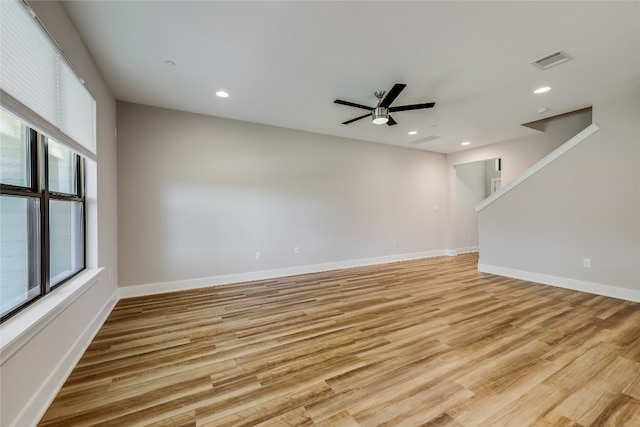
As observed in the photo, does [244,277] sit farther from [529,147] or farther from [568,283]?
[529,147]

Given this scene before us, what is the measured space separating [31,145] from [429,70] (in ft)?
11.9

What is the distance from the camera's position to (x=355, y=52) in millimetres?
2562

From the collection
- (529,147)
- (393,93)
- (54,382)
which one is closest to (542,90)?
(393,93)

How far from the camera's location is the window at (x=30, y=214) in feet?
5.17

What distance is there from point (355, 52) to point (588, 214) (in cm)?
428

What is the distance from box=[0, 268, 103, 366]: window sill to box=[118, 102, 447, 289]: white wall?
1.70 meters

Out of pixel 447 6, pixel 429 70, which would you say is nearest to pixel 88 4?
pixel 447 6

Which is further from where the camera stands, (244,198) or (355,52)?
(244,198)

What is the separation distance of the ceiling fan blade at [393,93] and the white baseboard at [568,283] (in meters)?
3.99

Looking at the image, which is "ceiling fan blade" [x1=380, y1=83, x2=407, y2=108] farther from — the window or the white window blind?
the window

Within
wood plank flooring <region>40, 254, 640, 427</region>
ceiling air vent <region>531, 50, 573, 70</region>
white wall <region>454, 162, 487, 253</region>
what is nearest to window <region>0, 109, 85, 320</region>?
wood plank flooring <region>40, 254, 640, 427</region>

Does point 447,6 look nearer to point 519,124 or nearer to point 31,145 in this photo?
point 31,145

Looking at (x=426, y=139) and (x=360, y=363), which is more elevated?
(x=426, y=139)

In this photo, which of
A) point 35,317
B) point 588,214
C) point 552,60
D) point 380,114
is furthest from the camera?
point 588,214
